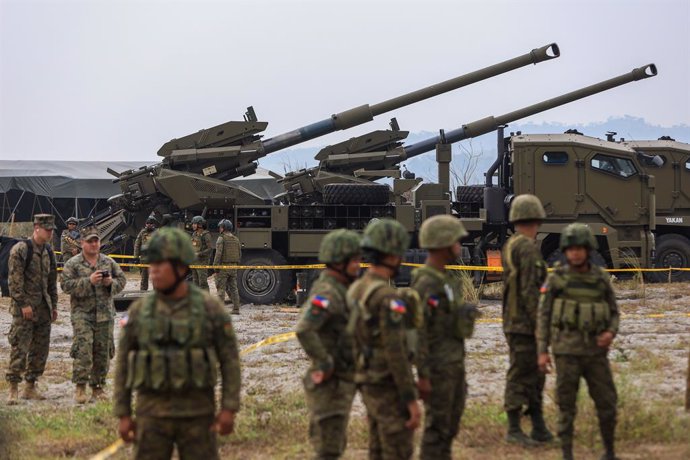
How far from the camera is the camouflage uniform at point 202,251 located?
17.2m

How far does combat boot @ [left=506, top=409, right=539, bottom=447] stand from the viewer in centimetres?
711

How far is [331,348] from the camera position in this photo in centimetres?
550

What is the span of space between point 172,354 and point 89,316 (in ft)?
14.8

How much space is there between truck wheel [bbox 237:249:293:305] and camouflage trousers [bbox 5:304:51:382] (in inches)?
315

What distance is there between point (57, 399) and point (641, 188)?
1184cm

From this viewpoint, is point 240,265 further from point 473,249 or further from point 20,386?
point 20,386

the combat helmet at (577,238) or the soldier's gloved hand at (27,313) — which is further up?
the combat helmet at (577,238)

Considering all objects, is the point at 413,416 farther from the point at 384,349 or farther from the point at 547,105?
the point at 547,105

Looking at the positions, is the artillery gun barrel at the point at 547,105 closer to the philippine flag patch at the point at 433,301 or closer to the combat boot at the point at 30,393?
the combat boot at the point at 30,393

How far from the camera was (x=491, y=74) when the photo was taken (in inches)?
798

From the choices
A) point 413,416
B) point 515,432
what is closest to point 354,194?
point 515,432

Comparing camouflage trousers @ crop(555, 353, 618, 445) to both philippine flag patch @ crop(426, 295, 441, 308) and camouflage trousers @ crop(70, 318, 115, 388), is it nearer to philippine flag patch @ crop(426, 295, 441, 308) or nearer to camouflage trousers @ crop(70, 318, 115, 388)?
philippine flag patch @ crop(426, 295, 441, 308)

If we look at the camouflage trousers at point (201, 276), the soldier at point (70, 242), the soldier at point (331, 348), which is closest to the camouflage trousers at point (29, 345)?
the soldier at point (331, 348)

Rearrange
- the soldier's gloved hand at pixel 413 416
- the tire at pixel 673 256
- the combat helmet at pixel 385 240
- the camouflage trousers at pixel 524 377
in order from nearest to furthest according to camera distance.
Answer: the soldier's gloved hand at pixel 413 416, the combat helmet at pixel 385 240, the camouflage trousers at pixel 524 377, the tire at pixel 673 256
